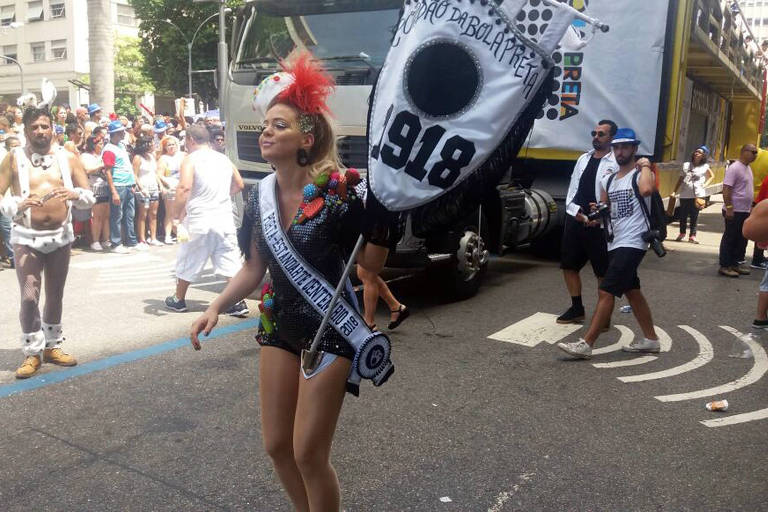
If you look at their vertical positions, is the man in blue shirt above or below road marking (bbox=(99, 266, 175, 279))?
above

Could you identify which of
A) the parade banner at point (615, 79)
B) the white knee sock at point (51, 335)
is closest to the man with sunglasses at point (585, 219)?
the parade banner at point (615, 79)

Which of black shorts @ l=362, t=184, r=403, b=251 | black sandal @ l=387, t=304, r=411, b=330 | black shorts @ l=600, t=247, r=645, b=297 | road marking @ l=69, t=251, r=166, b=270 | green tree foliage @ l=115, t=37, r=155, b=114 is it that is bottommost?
road marking @ l=69, t=251, r=166, b=270

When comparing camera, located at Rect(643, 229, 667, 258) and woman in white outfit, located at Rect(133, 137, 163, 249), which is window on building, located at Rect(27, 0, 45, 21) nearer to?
woman in white outfit, located at Rect(133, 137, 163, 249)

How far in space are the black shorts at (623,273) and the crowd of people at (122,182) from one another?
5662 millimetres

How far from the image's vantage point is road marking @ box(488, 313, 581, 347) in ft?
19.9

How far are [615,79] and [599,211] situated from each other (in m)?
3.40

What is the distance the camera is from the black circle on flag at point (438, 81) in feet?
7.45

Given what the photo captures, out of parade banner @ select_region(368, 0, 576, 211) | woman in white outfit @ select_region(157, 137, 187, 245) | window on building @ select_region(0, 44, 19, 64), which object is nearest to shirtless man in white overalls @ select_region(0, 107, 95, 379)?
parade banner @ select_region(368, 0, 576, 211)

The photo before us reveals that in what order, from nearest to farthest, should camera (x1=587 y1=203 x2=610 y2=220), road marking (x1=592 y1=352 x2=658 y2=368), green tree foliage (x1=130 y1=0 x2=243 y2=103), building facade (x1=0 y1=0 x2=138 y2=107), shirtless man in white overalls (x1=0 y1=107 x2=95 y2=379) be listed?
shirtless man in white overalls (x1=0 y1=107 x2=95 y2=379) < road marking (x1=592 y1=352 x2=658 y2=368) < camera (x1=587 y1=203 x2=610 y2=220) < green tree foliage (x1=130 y1=0 x2=243 y2=103) < building facade (x1=0 y1=0 x2=138 y2=107)

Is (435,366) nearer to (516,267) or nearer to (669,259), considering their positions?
(516,267)

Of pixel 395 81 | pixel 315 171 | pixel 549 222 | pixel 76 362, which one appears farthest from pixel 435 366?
pixel 549 222

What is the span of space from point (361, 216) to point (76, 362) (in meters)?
3.53

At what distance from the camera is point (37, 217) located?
4891mm

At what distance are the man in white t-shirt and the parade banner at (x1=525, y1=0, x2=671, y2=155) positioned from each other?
9.48 ft
